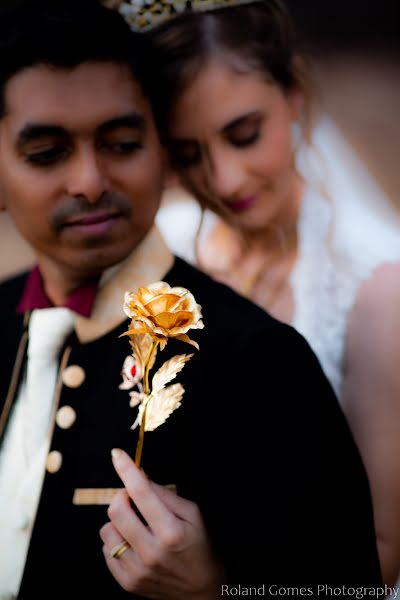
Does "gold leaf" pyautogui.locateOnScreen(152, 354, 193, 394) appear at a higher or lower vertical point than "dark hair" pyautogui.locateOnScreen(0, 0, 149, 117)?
lower

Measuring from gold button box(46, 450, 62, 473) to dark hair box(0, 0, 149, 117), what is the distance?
1.49ft

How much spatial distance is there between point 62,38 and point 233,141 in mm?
373

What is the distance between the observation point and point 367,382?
1254 millimetres

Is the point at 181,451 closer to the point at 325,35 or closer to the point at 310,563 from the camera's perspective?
the point at 310,563

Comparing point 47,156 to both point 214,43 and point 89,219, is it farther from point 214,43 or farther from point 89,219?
point 214,43

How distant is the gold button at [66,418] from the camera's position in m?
0.98

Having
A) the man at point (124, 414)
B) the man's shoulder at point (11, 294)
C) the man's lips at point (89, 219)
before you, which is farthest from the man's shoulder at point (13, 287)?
the man's lips at point (89, 219)

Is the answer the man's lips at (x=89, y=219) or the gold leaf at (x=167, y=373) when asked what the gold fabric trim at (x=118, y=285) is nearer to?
the man's lips at (x=89, y=219)

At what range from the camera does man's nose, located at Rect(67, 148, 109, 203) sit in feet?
3.10

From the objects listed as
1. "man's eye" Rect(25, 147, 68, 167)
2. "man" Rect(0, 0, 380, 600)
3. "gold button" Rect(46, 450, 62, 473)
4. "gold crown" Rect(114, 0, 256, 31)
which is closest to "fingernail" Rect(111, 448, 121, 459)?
"man" Rect(0, 0, 380, 600)

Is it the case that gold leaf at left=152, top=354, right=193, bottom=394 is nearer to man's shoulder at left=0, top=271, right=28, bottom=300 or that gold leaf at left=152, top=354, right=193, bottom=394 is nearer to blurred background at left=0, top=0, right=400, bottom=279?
man's shoulder at left=0, top=271, right=28, bottom=300

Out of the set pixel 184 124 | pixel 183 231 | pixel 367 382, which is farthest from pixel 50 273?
pixel 367 382

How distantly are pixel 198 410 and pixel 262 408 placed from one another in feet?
0.28

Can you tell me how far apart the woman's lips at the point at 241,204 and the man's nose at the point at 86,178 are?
37 cm
